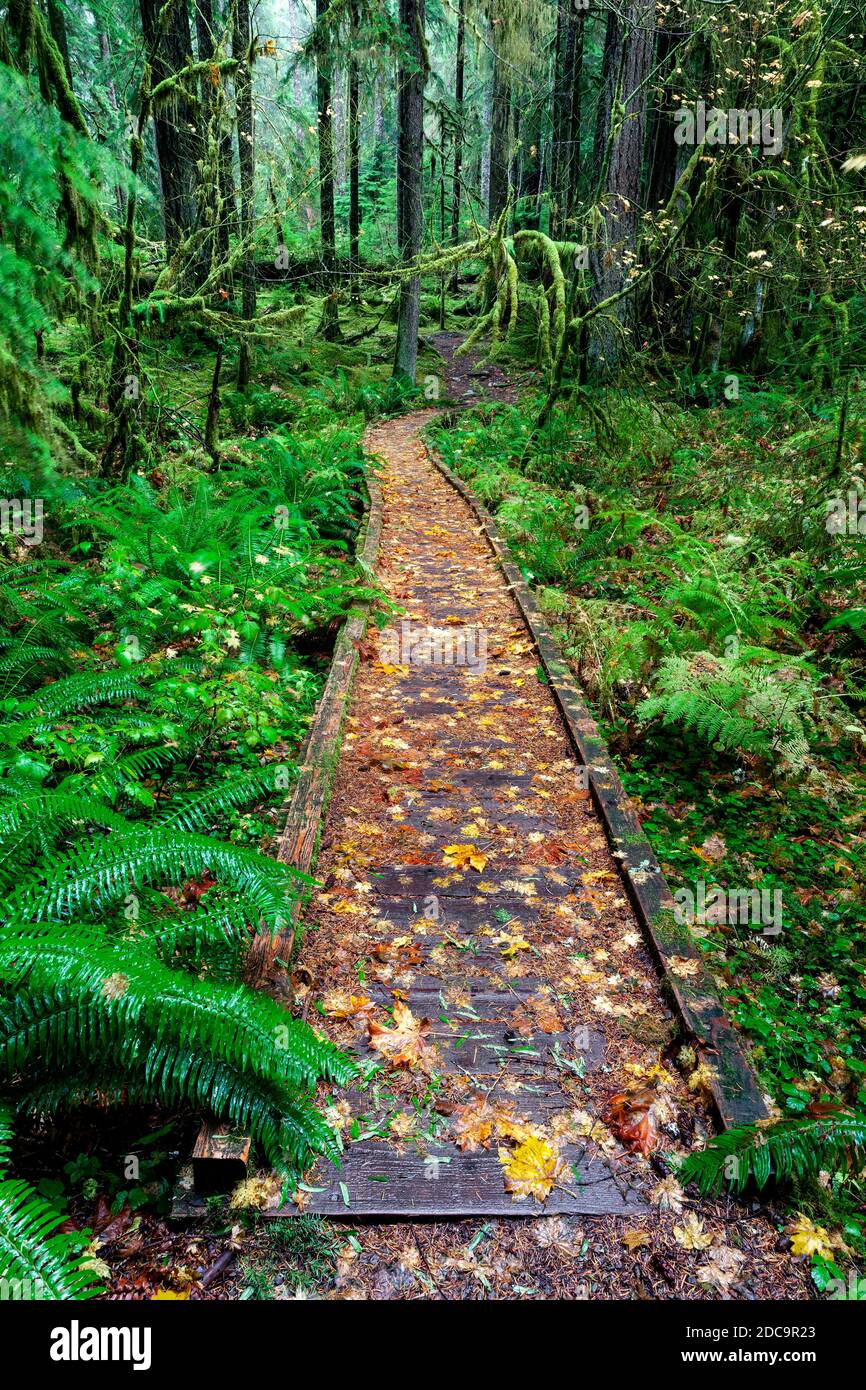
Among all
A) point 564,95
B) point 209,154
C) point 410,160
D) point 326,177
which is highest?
point 564,95

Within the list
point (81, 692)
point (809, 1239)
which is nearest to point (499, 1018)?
point (809, 1239)

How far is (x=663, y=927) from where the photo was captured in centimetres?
340

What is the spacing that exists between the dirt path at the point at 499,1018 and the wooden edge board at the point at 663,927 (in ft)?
0.28

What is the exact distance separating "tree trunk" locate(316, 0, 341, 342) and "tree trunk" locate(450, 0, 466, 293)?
200 cm

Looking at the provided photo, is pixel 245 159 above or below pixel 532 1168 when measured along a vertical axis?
above

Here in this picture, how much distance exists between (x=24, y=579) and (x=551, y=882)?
14.9 ft

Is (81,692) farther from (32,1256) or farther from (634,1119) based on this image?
(634,1119)

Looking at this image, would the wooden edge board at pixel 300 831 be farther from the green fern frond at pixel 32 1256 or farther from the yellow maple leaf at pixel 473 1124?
the yellow maple leaf at pixel 473 1124

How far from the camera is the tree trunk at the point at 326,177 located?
38.2ft

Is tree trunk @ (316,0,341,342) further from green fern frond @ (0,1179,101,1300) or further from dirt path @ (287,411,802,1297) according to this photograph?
green fern frond @ (0,1179,101,1300)

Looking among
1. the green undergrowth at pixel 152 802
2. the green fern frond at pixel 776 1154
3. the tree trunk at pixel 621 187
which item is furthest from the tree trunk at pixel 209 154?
the green fern frond at pixel 776 1154

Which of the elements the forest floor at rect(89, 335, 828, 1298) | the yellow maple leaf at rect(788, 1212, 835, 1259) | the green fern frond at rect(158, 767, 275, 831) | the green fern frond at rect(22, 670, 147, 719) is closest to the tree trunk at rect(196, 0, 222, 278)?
the green fern frond at rect(22, 670, 147, 719)

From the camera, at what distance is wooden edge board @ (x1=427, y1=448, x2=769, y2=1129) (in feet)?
8.70

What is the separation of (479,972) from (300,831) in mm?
1112
